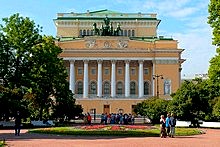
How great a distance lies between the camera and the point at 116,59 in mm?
98625

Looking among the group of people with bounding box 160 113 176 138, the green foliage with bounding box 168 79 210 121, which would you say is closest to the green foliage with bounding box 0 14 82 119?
the green foliage with bounding box 168 79 210 121

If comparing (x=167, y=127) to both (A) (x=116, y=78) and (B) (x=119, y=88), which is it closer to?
(B) (x=119, y=88)

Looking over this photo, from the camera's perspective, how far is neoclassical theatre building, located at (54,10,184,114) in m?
97.7

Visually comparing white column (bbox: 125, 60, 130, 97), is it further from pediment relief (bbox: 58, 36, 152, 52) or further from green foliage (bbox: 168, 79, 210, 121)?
green foliage (bbox: 168, 79, 210, 121)

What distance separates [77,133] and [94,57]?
6513 cm

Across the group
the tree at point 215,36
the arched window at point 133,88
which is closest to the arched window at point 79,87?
the arched window at point 133,88

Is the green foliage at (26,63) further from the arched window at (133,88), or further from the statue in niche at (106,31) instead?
the arched window at (133,88)

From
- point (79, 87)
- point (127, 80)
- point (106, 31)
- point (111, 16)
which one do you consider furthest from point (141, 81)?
point (111, 16)

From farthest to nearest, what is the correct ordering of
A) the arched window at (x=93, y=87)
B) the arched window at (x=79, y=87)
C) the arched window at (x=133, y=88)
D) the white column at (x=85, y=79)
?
the arched window at (x=93, y=87)
the arched window at (x=133, y=88)
the arched window at (x=79, y=87)
the white column at (x=85, y=79)

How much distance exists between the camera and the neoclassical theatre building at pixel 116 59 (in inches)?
3846

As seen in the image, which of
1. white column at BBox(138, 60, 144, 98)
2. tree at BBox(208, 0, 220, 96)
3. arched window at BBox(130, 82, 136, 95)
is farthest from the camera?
arched window at BBox(130, 82, 136, 95)

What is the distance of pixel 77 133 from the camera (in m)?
34.1

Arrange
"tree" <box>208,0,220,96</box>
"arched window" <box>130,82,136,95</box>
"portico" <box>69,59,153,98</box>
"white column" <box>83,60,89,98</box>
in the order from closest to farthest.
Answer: "tree" <box>208,0,220,96</box> < "white column" <box>83,60,89,98</box> < "portico" <box>69,59,153,98</box> < "arched window" <box>130,82,136,95</box>

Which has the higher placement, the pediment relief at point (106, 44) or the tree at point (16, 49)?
the pediment relief at point (106, 44)
